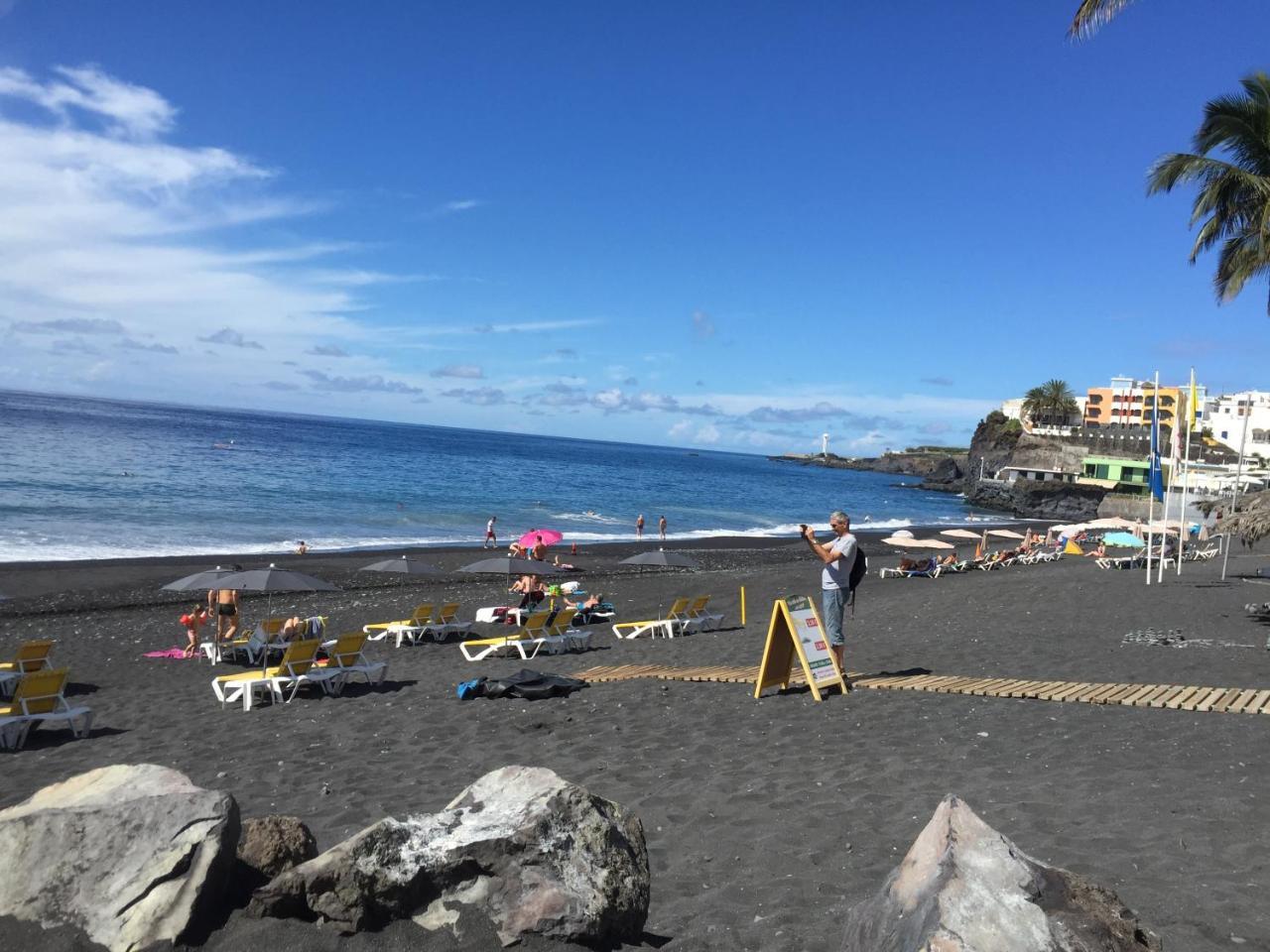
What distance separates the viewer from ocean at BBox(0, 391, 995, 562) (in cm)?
3603

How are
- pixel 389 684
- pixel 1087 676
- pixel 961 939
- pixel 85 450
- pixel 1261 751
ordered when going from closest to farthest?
pixel 961 939
pixel 1261 751
pixel 1087 676
pixel 389 684
pixel 85 450

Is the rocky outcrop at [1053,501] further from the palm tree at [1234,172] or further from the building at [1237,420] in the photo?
the palm tree at [1234,172]

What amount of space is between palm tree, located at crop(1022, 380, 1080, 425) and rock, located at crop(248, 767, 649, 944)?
123012 mm

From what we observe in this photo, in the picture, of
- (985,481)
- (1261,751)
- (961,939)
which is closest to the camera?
(961,939)

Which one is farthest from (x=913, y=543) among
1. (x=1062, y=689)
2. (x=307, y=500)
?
(x=307, y=500)

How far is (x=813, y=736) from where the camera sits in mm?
7863

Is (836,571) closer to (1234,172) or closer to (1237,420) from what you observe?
(1234,172)

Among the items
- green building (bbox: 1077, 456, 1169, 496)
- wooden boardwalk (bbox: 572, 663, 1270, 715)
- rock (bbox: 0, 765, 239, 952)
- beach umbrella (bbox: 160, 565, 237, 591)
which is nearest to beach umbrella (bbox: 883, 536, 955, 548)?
wooden boardwalk (bbox: 572, 663, 1270, 715)

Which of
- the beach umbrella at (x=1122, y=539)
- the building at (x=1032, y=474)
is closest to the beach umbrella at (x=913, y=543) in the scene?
the beach umbrella at (x=1122, y=539)

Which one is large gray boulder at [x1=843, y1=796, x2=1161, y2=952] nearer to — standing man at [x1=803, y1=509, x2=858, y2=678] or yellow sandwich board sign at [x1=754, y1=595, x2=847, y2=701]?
standing man at [x1=803, y1=509, x2=858, y2=678]

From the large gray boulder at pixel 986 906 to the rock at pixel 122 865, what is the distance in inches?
93.7

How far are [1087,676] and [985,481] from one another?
319ft

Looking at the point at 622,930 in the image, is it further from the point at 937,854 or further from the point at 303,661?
the point at 303,661

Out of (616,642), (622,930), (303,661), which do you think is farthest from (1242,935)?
(616,642)
